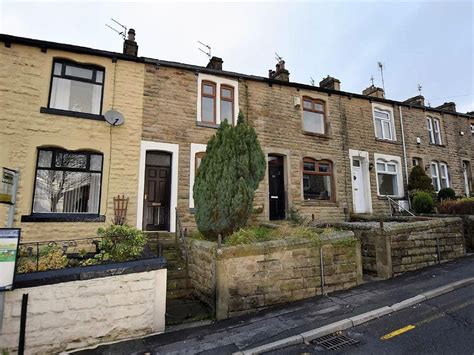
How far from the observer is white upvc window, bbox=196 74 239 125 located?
1046 centimetres

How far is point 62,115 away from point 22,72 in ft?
5.52

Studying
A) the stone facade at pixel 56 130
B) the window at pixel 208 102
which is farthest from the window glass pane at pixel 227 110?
the stone facade at pixel 56 130

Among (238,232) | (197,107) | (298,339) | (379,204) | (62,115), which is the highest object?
(197,107)

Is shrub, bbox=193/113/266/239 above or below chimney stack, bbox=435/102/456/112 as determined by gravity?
below

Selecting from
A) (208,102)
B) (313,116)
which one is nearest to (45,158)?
(208,102)

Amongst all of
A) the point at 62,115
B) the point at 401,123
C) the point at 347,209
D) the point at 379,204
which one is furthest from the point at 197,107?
the point at 401,123

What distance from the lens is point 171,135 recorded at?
963 cm

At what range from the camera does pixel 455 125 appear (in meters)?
16.3

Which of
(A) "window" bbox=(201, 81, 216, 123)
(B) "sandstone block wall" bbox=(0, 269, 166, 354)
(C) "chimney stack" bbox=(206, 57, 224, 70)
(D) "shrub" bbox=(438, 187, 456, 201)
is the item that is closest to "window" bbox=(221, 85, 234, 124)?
(A) "window" bbox=(201, 81, 216, 123)

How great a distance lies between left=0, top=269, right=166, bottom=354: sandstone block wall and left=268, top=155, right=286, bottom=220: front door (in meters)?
6.92

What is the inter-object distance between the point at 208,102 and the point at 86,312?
324 inches

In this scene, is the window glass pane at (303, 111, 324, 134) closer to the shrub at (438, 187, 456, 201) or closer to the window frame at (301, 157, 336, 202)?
the window frame at (301, 157, 336, 202)

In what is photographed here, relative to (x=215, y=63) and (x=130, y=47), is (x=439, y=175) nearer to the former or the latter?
(x=215, y=63)

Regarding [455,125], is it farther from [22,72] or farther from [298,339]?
[22,72]
